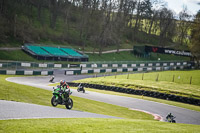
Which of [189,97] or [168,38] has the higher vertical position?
[168,38]

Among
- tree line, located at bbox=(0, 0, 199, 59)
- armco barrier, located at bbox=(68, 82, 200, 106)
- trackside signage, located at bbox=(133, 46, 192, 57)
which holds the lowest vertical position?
armco barrier, located at bbox=(68, 82, 200, 106)

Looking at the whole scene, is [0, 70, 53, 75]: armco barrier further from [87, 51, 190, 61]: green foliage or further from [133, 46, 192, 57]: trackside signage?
[133, 46, 192, 57]: trackside signage

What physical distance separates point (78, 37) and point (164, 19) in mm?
41364

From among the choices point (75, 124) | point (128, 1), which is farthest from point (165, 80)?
point (128, 1)

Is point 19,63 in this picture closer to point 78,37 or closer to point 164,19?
point 78,37

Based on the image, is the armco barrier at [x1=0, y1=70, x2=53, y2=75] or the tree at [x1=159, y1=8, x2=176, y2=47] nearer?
the armco barrier at [x1=0, y1=70, x2=53, y2=75]

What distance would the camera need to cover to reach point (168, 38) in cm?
10756

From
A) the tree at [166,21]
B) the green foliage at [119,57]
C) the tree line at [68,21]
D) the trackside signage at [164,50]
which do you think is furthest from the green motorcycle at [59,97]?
the tree at [166,21]

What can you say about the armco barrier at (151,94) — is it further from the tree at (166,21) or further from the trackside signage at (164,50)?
the tree at (166,21)

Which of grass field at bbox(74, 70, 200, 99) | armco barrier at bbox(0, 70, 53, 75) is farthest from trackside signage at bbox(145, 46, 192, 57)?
armco barrier at bbox(0, 70, 53, 75)

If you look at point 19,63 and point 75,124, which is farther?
point 19,63

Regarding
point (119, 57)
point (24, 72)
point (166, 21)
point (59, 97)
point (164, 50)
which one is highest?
point (166, 21)

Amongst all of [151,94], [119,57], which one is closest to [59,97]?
[151,94]

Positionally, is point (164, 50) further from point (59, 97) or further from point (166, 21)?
point (59, 97)
